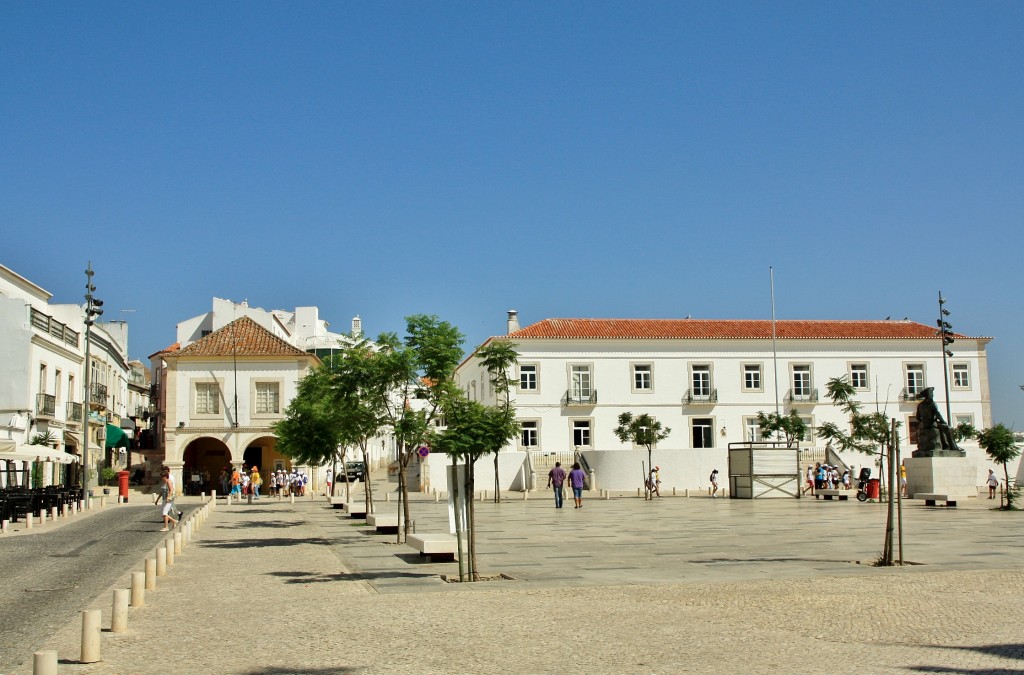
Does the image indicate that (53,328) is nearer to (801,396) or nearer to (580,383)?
(580,383)

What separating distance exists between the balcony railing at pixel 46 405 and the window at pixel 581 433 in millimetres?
27482

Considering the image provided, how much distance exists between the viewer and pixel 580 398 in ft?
191

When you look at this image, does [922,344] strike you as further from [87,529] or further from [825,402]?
[87,529]

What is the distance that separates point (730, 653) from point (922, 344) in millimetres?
57726

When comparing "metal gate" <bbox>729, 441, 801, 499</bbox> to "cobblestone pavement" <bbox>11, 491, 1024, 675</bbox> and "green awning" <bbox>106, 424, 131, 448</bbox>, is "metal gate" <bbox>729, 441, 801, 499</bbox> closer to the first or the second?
"cobblestone pavement" <bbox>11, 491, 1024, 675</bbox>

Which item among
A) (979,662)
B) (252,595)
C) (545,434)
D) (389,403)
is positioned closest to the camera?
(979,662)

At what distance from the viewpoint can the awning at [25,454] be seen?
27141 mm

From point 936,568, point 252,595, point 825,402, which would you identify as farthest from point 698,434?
point 252,595

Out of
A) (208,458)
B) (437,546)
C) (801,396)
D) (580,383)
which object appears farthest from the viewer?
(801,396)

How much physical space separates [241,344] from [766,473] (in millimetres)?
27396

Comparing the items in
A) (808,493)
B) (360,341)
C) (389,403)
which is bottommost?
(808,493)

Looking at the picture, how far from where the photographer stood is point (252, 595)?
41.4 feet

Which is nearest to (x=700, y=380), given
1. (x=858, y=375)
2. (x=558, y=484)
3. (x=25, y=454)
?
(x=858, y=375)

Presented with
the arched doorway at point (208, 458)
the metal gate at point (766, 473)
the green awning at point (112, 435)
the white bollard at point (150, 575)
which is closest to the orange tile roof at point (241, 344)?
the arched doorway at point (208, 458)
